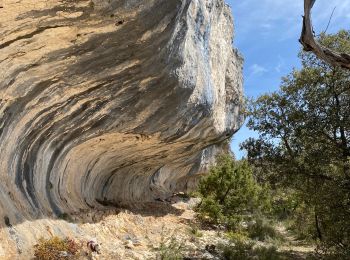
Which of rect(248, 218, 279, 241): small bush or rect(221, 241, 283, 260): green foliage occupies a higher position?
rect(248, 218, 279, 241): small bush

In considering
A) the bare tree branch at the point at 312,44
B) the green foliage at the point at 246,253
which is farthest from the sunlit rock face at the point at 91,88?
the green foliage at the point at 246,253

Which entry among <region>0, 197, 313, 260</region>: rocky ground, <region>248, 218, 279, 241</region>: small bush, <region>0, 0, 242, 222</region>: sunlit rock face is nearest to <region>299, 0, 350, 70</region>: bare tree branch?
<region>0, 0, 242, 222</region>: sunlit rock face

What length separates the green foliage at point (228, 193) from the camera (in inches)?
941

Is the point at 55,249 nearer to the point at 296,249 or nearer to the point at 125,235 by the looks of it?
the point at 125,235

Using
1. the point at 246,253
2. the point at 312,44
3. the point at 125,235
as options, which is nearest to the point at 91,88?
the point at 312,44

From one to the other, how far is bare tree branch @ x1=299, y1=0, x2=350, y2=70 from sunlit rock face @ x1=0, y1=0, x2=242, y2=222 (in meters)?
3.94

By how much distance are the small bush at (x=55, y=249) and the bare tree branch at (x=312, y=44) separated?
7891 millimetres

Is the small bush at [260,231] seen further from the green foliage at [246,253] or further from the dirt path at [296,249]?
the green foliage at [246,253]

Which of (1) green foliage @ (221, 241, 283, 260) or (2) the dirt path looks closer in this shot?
(1) green foliage @ (221, 241, 283, 260)

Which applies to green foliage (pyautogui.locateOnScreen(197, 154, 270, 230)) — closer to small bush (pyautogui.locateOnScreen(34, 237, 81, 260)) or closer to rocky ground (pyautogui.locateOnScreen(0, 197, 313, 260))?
rocky ground (pyautogui.locateOnScreen(0, 197, 313, 260))

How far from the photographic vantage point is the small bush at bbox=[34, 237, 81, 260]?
10094 millimetres

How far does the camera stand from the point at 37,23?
851 centimetres

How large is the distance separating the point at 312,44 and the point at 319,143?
33.9ft

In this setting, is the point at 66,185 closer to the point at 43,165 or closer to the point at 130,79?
the point at 43,165
